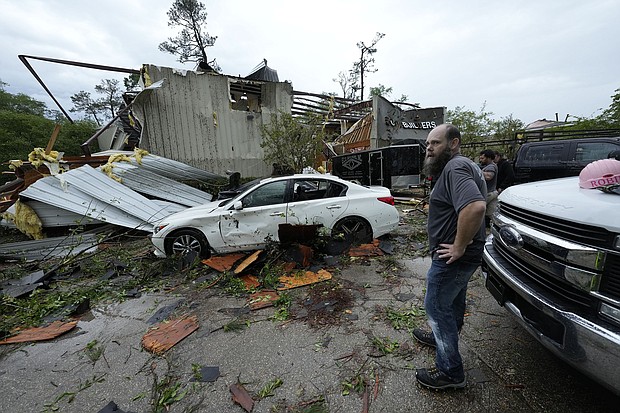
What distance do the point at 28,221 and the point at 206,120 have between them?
6.20 metres

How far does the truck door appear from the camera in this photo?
376 inches

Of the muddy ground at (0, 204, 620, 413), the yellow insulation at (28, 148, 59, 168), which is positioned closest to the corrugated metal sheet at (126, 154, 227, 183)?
the yellow insulation at (28, 148, 59, 168)

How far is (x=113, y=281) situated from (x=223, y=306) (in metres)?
2.23

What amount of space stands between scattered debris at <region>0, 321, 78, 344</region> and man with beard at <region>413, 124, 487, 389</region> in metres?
3.78

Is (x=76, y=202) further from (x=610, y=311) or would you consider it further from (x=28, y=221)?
(x=610, y=311)

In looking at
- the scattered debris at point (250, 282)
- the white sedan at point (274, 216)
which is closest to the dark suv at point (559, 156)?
the white sedan at point (274, 216)

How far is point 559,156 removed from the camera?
6.27 meters

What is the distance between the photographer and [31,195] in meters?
5.91

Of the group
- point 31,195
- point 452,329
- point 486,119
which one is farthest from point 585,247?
point 486,119

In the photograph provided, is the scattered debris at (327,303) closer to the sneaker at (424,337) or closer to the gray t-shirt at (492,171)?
the sneaker at (424,337)

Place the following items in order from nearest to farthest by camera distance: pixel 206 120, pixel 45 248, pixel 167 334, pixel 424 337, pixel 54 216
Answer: pixel 424 337 → pixel 167 334 → pixel 45 248 → pixel 54 216 → pixel 206 120

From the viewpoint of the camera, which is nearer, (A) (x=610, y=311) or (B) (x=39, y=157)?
(A) (x=610, y=311)

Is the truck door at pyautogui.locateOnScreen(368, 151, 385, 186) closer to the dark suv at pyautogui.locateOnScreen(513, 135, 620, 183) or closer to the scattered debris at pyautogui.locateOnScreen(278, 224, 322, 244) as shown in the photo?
the dark suv at pyautogui.locateOnScreen(513, 135, 620, 183)

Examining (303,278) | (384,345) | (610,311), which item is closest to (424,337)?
(384,345)
